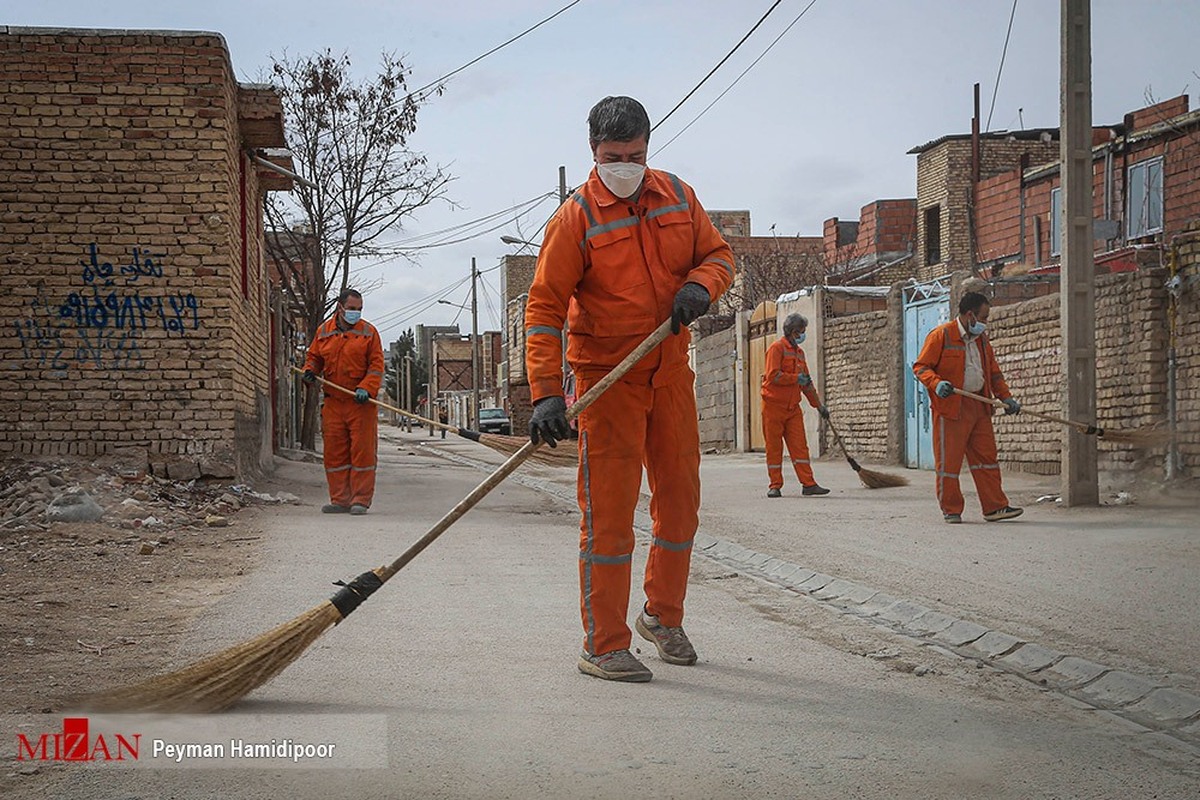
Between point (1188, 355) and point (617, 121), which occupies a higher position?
point (617, 121)

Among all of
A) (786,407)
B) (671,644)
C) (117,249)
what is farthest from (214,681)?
(786,407)

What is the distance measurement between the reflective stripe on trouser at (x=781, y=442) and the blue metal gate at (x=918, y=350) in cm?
460

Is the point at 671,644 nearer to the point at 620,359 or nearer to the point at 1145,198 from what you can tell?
the point at 620,359

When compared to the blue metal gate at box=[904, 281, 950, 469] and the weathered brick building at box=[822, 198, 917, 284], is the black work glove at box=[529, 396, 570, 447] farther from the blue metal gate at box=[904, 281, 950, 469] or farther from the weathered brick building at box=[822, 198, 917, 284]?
the weathered brick building at box=[822, 198, 917, 284]

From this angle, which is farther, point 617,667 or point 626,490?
point 626,490

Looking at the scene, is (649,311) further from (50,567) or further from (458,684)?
(50,567)

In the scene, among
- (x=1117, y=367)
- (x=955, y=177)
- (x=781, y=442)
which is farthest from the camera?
(x=955, y=177)

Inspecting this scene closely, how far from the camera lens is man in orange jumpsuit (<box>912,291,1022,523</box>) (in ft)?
33.0

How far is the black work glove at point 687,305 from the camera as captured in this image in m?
4.64

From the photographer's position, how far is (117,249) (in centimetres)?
1212

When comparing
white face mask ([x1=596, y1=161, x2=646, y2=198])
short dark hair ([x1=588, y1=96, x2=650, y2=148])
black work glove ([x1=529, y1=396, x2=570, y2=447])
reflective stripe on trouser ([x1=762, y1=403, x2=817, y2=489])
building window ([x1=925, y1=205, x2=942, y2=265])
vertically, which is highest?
building window ([x1=925, y1=205, x2=942, y2=265])

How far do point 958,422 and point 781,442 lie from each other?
3328mm

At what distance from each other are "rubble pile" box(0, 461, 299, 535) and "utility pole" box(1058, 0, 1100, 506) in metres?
7.46

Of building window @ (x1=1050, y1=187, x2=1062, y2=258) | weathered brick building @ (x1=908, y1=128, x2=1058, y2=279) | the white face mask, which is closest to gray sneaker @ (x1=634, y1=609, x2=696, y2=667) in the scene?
the white face mask
